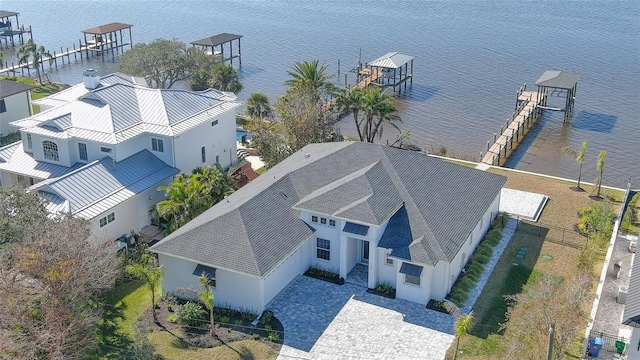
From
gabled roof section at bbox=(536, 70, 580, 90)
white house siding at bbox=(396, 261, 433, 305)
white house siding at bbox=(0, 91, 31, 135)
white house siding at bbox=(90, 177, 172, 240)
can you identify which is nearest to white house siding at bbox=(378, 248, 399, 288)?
white house siding at bbox=(396, 261, 433, 305)

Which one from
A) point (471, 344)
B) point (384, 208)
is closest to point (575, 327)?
point (471, 344)

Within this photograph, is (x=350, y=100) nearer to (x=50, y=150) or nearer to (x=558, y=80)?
(x=50, y=150)

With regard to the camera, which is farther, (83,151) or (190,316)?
(83,151)

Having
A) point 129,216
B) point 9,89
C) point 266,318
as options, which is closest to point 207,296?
point 266,318

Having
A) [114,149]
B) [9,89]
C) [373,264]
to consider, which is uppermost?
[114,149]

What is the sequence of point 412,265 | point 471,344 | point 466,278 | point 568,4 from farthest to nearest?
1. point 568,4
2. point 466,278
3. point 412,265
4. point 471,344

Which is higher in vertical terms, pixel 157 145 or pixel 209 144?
pixel 157 145

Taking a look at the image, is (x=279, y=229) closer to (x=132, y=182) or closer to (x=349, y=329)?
(x=349, y=329)
